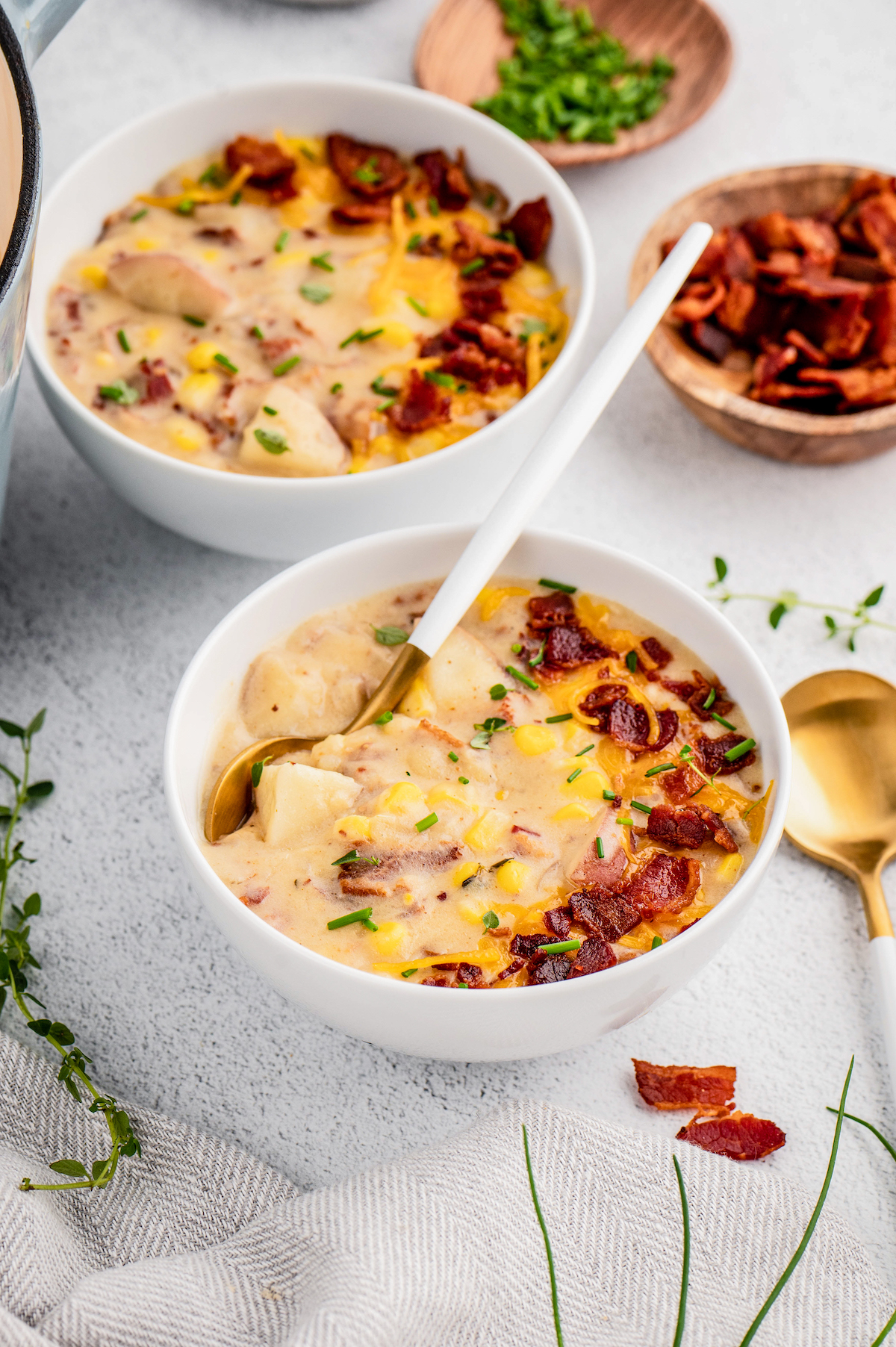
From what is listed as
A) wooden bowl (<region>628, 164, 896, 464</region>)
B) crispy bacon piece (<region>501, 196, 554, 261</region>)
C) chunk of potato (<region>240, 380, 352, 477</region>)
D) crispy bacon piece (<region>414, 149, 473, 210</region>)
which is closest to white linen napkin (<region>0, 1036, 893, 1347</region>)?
chunk of potato (<region>240, 380, 352, 477</region>)

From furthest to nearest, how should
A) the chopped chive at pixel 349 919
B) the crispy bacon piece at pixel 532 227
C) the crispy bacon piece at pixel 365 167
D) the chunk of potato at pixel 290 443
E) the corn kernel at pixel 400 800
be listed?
the crispy bacon piece at pixel 365 167 < the crispy bacon piece at pixel 532 227 < the chunk of potato at pixel 290 443 < the corn kernel at pixel 400 800 < the chopped chive at pixel 349 919

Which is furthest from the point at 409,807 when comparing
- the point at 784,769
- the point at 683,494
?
the point at 683,494

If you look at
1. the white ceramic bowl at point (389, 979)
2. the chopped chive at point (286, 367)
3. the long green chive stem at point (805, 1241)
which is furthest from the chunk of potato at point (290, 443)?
the long green chive stem at point (805, 1241)

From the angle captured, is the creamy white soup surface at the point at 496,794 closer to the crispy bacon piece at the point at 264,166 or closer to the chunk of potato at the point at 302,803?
the chunk of potato at the point at 302,803

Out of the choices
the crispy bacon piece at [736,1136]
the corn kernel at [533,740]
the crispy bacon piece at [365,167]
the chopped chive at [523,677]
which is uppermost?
the crispy bacon piece at [365,167]

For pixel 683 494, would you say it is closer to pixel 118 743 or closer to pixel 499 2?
pixel 118 743

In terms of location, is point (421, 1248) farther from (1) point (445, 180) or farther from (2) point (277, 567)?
(1) point (445, 180)
